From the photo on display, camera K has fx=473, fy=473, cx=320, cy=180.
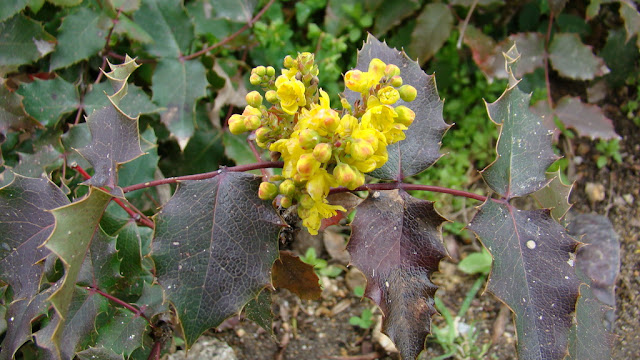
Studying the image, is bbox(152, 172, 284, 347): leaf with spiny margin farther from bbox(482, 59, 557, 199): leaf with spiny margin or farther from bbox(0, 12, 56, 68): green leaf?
bbox(0, 12, 56, 68): green leaf

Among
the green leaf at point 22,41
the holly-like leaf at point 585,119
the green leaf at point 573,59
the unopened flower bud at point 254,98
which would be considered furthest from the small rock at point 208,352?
the green leaf at point 573,59

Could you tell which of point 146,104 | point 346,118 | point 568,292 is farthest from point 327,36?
point 568,292

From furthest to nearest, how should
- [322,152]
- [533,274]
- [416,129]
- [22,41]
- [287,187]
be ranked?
[22,41] → [416,129] → [533,274] → [287,187] → [322,152]

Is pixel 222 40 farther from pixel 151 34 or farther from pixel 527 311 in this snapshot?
pixel 527 311

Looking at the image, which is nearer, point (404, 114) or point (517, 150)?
point (404, 114)

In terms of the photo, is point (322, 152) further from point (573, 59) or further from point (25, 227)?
point (573, 59)

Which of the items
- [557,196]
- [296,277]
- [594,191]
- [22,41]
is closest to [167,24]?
[22,41]

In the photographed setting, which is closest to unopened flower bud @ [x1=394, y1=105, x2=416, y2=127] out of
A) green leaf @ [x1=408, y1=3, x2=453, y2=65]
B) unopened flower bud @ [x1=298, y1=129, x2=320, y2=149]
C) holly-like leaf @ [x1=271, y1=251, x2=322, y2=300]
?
unopened flower bud @ [x1=298, y1=129, x2=320, y2=149]
